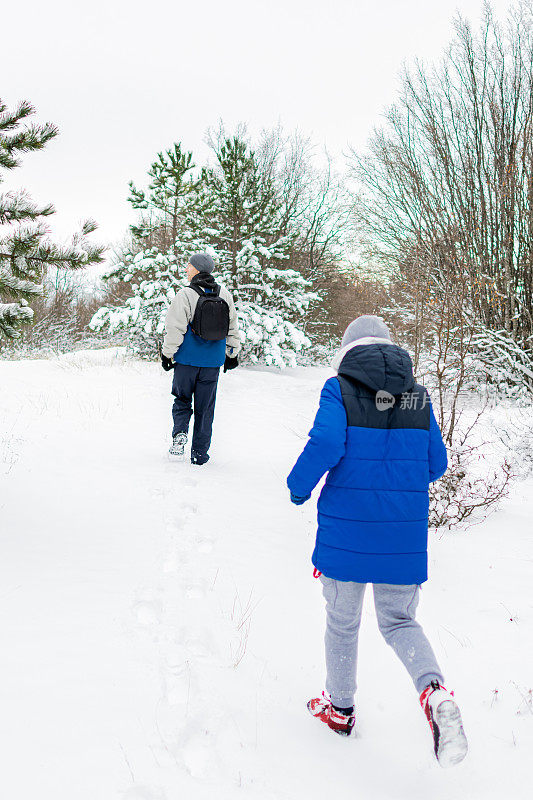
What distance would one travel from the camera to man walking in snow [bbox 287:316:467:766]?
1979mm

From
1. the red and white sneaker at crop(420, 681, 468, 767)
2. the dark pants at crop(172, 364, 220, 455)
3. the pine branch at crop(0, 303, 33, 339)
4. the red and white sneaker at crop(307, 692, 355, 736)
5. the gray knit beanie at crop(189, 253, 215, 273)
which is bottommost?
the red and white sneaker at crop(307, 692, 355, 736)

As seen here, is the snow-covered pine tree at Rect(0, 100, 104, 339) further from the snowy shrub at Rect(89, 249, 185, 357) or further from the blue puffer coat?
the snowy shrub at Rect(89, 249, 185, 357)

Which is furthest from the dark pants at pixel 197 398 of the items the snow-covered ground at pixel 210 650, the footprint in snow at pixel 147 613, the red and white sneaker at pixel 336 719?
the red and white sneaker at pixel 336 719

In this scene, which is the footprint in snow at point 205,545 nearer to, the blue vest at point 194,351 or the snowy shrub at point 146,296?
the blue vest at point 194,351

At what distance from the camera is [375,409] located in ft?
6.61

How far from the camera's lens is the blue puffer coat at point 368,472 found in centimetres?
198

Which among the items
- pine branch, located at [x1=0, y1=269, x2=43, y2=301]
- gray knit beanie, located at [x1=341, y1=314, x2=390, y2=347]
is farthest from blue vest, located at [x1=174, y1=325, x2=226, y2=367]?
gray knit beanie, located at [x1=341, y1=314, x2=390, y2=347]

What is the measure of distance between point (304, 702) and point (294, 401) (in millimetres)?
8533

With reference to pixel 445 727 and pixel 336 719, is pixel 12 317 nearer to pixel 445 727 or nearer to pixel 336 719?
pixel 336 719

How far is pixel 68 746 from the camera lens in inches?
71.1

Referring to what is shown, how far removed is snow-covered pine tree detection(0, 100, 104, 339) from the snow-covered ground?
1.52 m

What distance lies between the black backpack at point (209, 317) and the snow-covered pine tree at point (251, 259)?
7990mm

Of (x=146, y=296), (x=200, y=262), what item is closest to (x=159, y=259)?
(x=146, y=296)

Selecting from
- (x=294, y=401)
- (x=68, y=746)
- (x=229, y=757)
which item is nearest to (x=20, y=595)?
(x=68, y=746)
